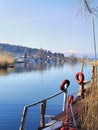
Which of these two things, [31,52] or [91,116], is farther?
[31,52]

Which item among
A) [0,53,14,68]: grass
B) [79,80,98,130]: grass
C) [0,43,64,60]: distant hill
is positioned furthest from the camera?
[0,43,64,60]: distant hill

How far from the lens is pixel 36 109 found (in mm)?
16938

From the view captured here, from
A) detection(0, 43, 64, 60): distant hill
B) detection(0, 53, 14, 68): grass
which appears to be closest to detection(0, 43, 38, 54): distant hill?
detection(0, 43, 64, 60): distant hill

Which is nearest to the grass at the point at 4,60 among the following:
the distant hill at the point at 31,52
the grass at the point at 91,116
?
the grass at the point at 91,116

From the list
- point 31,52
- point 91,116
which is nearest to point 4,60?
point 91,116

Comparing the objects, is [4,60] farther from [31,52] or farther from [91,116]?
[31,52]

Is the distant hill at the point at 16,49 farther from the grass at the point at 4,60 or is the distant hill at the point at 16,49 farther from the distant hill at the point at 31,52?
the grass at the point at 4,60

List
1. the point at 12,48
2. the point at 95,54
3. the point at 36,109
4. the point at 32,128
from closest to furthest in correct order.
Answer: the point at 95,54, the point at 32,128, the point at 36,109, the point at 12,48

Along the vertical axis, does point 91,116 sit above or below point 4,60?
below

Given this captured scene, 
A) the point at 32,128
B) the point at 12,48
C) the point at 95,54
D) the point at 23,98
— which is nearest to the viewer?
the point at 95,54

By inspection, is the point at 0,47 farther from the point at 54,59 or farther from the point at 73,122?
the point at 73,122

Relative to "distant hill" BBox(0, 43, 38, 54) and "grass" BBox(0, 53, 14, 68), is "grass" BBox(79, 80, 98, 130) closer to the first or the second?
"grass" BBox(0, 53, 14, 68)

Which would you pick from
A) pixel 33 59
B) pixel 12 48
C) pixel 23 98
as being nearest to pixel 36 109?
pixel 23 98

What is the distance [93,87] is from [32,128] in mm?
7050
